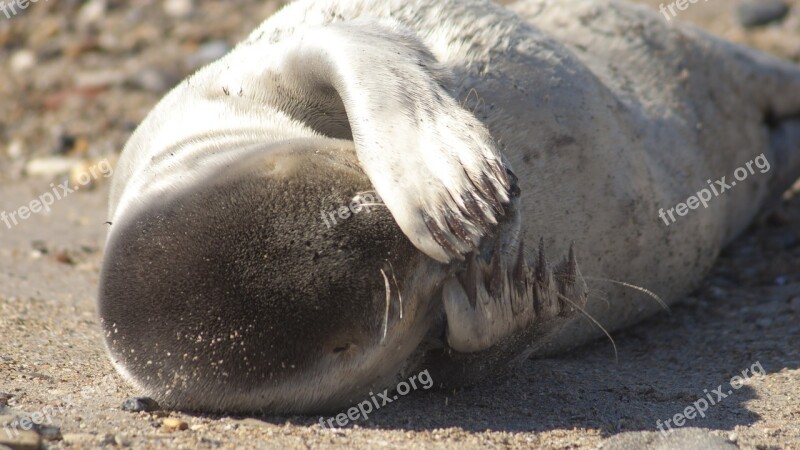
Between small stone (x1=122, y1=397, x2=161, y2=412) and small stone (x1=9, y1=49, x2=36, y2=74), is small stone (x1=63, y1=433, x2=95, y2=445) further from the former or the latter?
small stone (x1=9, y1=49, x2=36, y2=74)

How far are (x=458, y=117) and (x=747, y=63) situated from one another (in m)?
2.52

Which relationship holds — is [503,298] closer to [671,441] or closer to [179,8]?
[671,441]

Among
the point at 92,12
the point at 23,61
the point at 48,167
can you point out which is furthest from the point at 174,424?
the point at 92,12

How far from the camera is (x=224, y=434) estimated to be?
7.65ft

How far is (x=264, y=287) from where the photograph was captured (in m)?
2.27

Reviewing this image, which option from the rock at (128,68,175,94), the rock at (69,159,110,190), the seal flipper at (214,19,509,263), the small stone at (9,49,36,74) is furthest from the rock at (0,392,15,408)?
the small stone at (9,49,36,74)

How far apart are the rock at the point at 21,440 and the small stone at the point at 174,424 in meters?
0.29

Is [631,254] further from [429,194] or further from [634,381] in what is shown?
[429,194]

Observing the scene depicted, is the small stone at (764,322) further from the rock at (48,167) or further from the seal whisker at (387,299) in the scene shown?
the rock at (48,167)

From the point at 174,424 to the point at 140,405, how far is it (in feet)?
0.47

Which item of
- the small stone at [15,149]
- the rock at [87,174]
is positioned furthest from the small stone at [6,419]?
the small stone at [15,149]

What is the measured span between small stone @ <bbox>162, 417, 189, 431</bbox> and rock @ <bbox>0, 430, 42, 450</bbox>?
0.96 ft

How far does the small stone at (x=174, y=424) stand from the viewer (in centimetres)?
236

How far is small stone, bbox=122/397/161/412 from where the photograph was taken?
2.47 m
